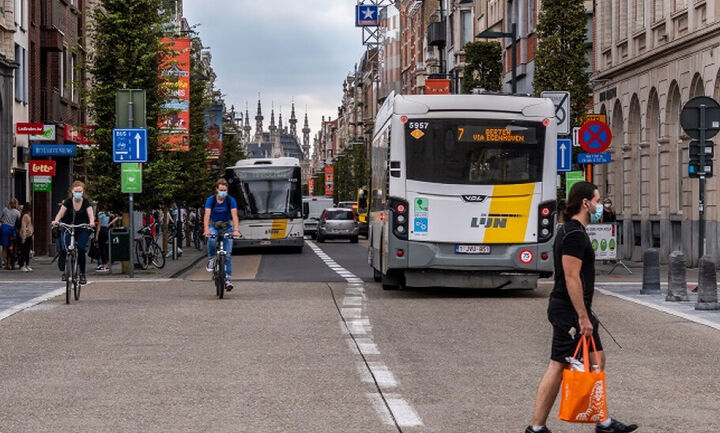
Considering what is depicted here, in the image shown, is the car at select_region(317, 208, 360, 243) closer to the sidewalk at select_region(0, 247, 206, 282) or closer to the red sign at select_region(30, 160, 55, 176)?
the sidewalk at select_region(0, 247, 206, 282)

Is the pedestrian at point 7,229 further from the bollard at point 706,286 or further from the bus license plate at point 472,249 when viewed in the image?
the bollard at point 706,286

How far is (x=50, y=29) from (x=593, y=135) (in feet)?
75.7

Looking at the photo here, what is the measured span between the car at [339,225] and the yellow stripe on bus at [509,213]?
46.6m

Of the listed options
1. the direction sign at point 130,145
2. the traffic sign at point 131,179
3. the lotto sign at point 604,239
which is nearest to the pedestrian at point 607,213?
the lotto sign at point 604,239

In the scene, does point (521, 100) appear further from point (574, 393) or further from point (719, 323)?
point (574, 393)

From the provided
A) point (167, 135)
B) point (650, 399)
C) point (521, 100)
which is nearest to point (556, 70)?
point (167, 135)

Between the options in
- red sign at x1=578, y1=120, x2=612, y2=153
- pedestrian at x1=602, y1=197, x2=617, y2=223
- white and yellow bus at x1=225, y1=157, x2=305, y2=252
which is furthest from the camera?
white and yellow bus at x1=225, y1=157, x2=305, y2=252

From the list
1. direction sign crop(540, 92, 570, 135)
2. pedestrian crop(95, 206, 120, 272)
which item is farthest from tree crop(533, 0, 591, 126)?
pedestrian crop(95, 206, 120, 272)

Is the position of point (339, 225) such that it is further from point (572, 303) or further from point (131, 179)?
point (572, 303)

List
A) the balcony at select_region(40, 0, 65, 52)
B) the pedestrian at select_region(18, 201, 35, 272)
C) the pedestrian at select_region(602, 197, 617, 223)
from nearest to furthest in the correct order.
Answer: the pedestrian at select_region(18, 201, 35, 272) → the pedestrian at select_region(602, 197, 617, 223) → the balcony at select_region(40, 0, 65, 52)

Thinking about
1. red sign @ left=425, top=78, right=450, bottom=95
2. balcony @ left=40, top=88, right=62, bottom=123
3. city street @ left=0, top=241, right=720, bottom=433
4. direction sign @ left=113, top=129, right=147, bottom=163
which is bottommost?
city street @ left=0, top=241, right=720, bottom=433

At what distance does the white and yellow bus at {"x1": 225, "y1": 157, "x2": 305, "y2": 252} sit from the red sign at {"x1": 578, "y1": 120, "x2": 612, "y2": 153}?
2079cm

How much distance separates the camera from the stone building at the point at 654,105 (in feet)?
118

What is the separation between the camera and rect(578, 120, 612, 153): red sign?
29.7 meters
